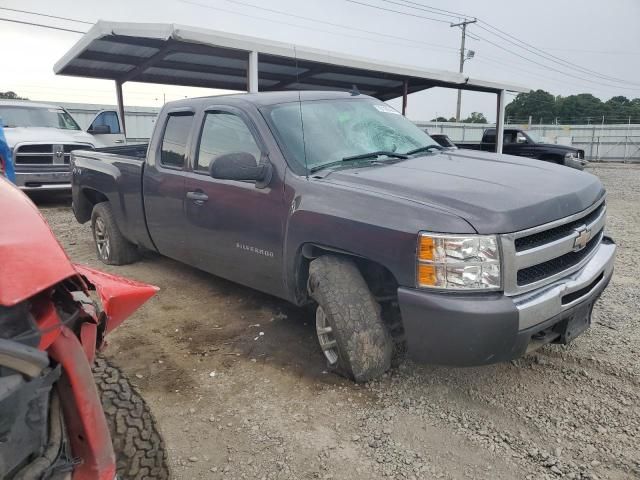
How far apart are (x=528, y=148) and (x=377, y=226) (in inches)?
639

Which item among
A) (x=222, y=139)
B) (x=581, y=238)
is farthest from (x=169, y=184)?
(x=581, y=238)

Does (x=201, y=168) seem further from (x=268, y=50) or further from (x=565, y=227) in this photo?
(x=268, y=50)

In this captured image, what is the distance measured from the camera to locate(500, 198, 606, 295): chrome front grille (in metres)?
2.65

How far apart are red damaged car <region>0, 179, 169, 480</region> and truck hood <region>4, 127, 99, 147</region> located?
946 centimetres

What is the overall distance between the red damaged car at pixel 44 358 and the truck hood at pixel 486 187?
1.82 meters

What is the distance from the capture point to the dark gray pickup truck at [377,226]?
8.66ft

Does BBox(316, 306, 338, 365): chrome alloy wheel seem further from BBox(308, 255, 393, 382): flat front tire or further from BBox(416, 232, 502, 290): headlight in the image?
BBox(416, 232, 502, 290): headlight

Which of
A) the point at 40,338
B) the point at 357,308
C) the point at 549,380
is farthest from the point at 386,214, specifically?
the point at 40,338

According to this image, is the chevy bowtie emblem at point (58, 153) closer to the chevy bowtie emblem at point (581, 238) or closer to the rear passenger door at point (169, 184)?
the rear passenger door at point (169, 184)

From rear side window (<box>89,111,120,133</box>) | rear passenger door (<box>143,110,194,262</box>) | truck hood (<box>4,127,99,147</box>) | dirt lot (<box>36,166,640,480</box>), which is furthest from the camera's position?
rear side window (<box>89,111,120,133</box>)

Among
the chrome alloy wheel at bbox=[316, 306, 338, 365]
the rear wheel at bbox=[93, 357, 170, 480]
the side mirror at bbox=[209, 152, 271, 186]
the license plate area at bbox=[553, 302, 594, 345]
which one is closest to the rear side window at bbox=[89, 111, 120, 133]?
the side mirror at bbox=[209, 152, 271, 186]

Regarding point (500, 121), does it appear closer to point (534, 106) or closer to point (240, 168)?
point (240, 168)

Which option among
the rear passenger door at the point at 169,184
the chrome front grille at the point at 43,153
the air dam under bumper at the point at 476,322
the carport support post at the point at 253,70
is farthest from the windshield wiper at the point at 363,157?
the chrome front grille at the point at 43,153

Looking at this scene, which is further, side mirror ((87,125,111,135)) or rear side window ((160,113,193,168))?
side mirror ((87,125,111,135))
